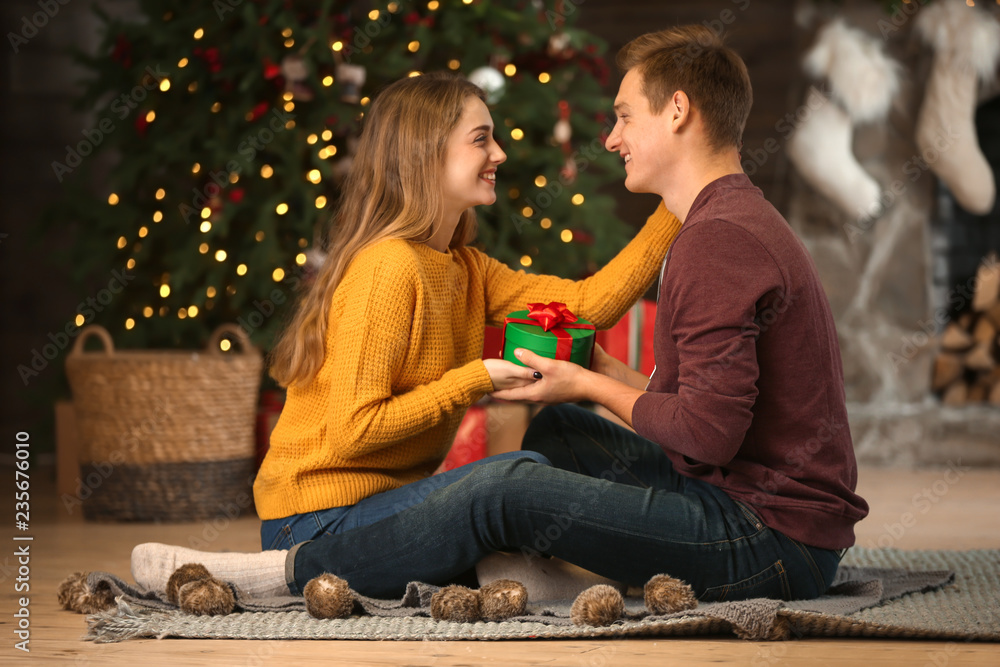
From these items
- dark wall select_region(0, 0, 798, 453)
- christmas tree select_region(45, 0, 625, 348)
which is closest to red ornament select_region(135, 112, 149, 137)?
christmas tree select_region(45, 0, 625, 348)

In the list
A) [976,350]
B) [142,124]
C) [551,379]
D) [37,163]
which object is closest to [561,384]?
[551,379]

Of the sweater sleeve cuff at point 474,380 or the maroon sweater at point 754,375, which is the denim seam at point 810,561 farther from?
the sweater sleeve cuff at point 474,380

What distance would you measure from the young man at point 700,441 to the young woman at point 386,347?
6cm

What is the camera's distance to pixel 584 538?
5.02ft

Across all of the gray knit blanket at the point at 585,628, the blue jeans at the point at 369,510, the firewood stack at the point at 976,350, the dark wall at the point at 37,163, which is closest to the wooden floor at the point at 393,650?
the gray knit blanket at the point at 585,628

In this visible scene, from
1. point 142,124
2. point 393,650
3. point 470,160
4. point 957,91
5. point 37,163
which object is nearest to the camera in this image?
point 393,650

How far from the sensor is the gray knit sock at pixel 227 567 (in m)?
1.67

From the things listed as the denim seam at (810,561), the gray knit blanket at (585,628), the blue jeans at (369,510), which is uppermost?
the blue jeans at (369,510)

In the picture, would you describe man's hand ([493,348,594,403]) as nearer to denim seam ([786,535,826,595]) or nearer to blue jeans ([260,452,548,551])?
blue jeans ([260,452,548,551])

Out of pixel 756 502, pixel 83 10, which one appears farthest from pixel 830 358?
pixel 83 10

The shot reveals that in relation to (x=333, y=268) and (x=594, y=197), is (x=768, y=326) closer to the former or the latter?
(x=333, y=268)

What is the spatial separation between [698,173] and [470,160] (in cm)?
40

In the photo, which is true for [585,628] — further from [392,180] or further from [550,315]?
[392,180]

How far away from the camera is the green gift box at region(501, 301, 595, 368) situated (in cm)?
169
